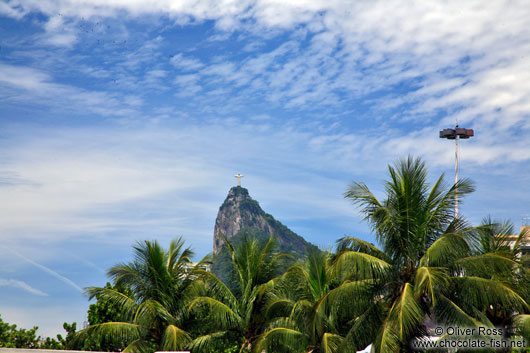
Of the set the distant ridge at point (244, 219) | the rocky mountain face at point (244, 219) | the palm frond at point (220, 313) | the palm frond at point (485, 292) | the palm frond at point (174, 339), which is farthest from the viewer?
the rocky mountain face at point (244, 219)

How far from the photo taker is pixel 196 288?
19766 mm

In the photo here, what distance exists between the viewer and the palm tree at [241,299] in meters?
18.7

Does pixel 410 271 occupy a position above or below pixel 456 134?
below

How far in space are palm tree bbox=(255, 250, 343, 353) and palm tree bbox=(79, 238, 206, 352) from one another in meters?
2.71

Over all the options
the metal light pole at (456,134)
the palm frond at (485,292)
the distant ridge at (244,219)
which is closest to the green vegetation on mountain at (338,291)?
the palm frond at (485,292)

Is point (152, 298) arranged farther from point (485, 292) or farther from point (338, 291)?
point (485, 292)

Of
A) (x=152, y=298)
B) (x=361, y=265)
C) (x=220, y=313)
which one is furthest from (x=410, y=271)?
(x=152, y=298)

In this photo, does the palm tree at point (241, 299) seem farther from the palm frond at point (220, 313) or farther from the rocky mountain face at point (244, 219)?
the rocky mountain face at point (244, 219)

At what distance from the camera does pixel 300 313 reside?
17.6 meters

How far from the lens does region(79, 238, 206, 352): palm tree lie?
18.6m

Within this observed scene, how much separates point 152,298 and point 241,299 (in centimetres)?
287

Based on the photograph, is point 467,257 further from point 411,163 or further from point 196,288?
point 196,288

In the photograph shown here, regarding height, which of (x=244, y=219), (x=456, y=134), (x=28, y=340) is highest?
(x=244, y=219)

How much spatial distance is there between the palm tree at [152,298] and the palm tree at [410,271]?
635 centimetres
